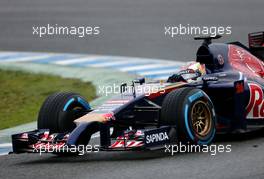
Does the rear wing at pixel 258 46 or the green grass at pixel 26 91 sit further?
the green grass at pixel 26 91

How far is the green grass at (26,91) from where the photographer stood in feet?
50.2

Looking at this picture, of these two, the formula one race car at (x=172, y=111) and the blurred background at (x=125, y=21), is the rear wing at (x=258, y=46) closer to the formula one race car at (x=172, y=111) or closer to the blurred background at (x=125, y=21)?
the formula one race car at (x=172, y=111)

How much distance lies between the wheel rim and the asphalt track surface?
0.39 m

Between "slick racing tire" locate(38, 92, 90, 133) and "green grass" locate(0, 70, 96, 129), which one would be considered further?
"green grass" locate(0, 70, 96, 129)

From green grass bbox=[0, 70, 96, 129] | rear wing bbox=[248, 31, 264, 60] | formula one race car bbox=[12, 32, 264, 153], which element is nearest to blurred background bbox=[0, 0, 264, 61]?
green grass bbox=[0, 70, 96, 129]

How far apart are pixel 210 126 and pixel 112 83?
5750 mm

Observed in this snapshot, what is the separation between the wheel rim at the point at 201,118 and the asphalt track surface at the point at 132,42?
0.39 m

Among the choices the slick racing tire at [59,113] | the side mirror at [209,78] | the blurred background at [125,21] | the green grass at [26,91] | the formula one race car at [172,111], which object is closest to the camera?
the formula one race car at [172,111]

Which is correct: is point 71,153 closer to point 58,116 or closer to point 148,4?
point 58,116

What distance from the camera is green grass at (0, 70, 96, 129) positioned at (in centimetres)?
1530

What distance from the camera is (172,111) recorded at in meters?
10.8

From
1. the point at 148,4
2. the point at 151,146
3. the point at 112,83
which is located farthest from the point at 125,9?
the point at 151,146

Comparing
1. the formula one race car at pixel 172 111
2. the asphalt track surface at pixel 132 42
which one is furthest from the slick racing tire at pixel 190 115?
the asphalt track surface at pixel 132 42

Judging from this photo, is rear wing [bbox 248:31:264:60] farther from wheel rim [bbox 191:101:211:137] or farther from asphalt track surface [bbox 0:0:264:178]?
wheel rim [bbox 191:101:211:137]
